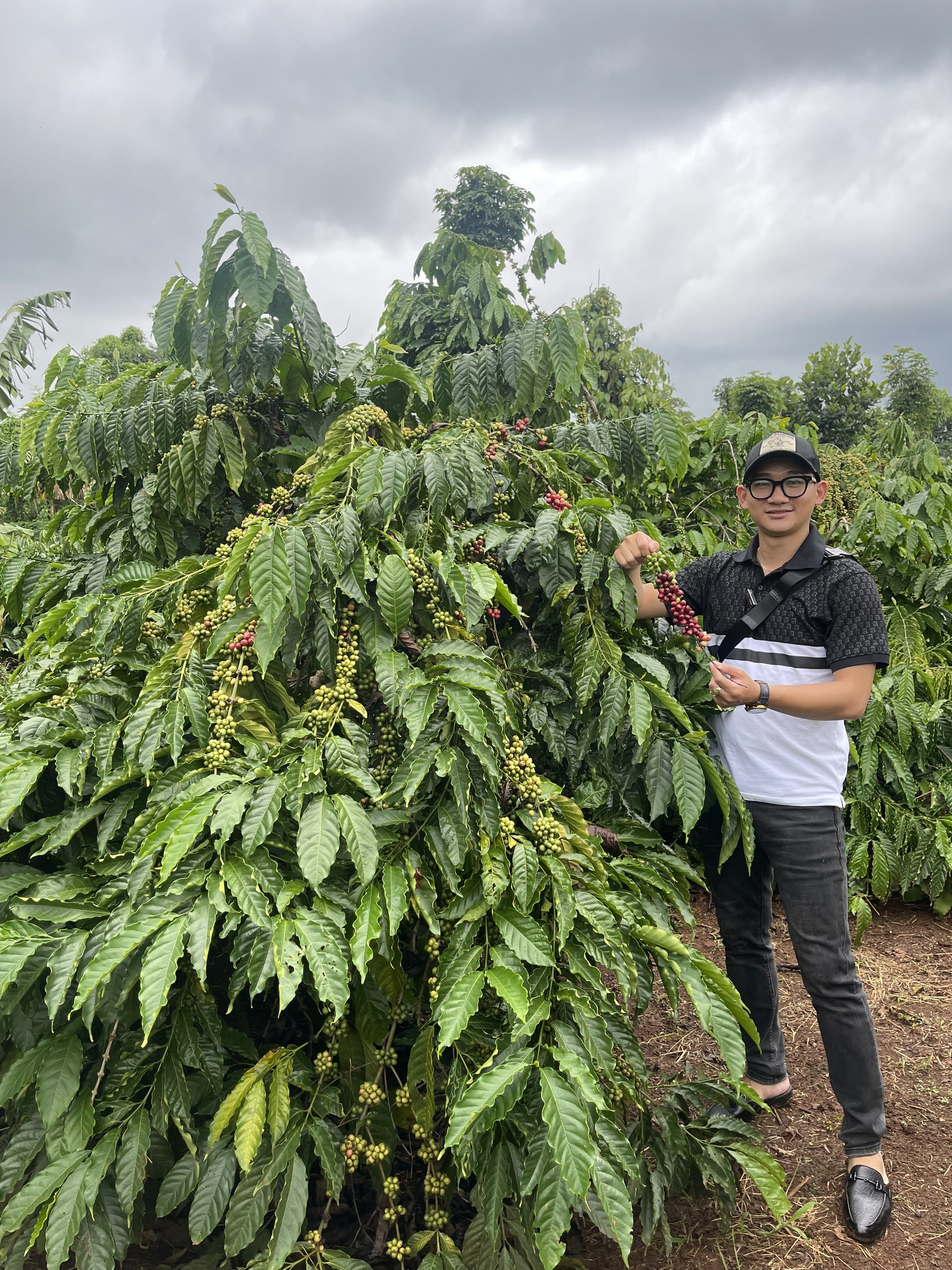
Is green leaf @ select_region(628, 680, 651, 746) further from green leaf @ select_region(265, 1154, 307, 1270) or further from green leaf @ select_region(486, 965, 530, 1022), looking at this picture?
green leaf @ select_region(265, 1154, 307, 1270)

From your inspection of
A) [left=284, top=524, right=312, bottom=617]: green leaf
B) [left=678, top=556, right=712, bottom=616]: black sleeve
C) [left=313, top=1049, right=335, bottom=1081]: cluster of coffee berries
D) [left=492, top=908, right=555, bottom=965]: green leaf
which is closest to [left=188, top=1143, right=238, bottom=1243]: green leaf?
[left=313, top=1049, right=335, bottom=1081]: cluster of coffee berries

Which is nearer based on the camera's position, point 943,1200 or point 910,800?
point 943,1200

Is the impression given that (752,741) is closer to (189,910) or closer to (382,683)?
(382,683)

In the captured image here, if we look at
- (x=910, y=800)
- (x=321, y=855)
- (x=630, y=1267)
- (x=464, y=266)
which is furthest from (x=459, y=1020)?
(x=464, y=266)

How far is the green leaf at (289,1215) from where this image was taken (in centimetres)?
159

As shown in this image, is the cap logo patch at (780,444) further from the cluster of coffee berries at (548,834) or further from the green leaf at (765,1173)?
the green leaf at (765,1173)

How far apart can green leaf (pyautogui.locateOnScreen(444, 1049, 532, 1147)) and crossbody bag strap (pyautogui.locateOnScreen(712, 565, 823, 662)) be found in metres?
1.28

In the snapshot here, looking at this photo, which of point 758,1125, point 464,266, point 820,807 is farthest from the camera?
point 464,266

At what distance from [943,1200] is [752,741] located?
4.44 ft

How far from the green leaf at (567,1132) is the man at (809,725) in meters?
1.02

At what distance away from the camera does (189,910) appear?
1.47 m

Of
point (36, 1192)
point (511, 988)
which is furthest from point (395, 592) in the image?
point (36, 1192)

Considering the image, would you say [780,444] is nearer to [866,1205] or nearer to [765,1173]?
[765,1173]

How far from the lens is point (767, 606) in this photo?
7.38 ft
